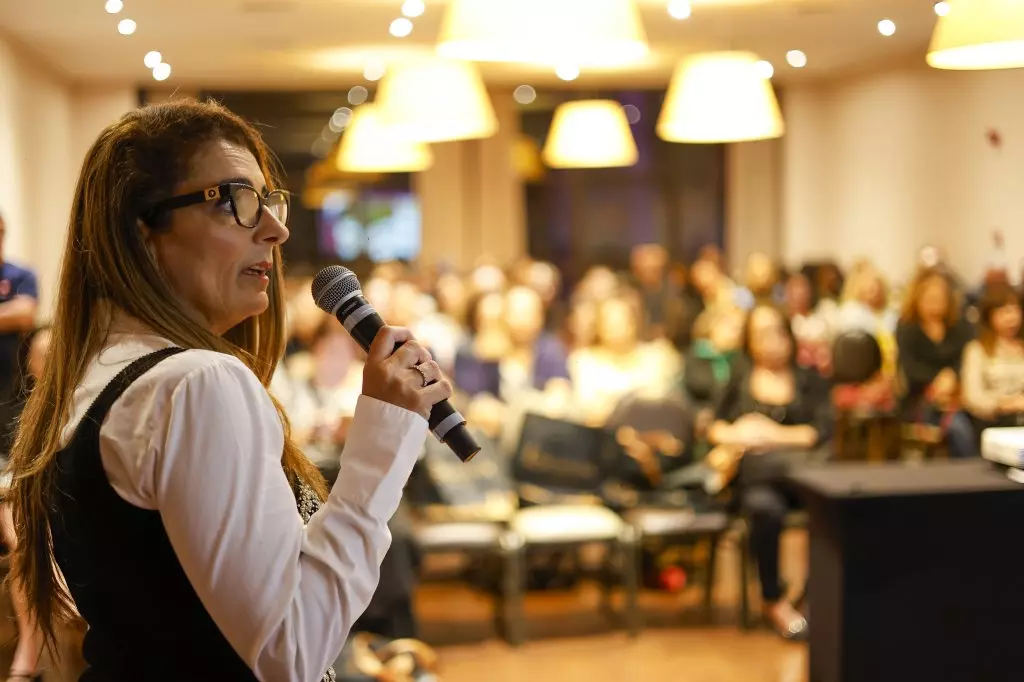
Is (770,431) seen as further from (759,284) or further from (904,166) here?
(759,284)

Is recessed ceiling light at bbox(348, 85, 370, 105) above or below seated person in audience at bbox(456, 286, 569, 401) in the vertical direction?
above

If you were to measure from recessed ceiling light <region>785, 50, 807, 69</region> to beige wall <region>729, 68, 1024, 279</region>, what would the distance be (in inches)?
5.7

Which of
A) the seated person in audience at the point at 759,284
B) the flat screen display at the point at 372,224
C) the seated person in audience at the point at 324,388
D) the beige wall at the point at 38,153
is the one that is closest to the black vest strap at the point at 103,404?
the beige wall at the point at 38,153

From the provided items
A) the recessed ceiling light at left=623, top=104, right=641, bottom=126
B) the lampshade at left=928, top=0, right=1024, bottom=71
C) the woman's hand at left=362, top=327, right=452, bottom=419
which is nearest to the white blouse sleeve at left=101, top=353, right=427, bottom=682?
the woman's hand at left=362, top=327, right=452, bottom=419

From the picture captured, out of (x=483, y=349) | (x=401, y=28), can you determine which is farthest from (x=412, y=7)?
(x=483, y=349)

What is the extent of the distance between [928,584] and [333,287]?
2393 mm

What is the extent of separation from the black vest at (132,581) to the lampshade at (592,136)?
4.75 m

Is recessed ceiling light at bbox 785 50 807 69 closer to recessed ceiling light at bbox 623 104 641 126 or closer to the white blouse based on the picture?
recessed ceiling light at bbox 623 104 641 126

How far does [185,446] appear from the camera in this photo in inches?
43.8

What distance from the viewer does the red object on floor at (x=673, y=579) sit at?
5273 mm

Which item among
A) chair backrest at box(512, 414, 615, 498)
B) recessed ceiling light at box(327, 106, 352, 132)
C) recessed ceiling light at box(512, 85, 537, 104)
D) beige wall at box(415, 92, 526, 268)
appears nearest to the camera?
chair backrest at box(512, 414, 615, 498)

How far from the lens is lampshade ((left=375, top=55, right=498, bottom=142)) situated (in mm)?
4418

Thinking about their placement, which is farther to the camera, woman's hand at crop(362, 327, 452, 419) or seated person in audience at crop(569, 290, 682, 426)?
seated person in audience at crop(569, 290, 682, 426)

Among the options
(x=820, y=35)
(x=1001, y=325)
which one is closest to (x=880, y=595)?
(x=1001, y=325)
